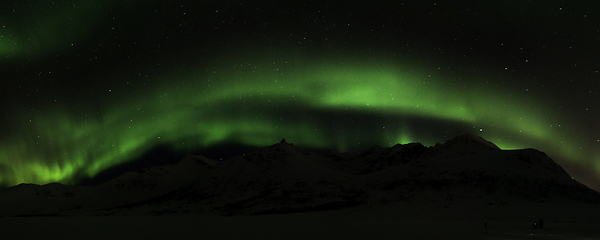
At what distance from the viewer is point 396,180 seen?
18988cm

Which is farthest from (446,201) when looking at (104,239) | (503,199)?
(104,239)

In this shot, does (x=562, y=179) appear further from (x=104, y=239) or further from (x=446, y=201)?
(x=104, y=239)

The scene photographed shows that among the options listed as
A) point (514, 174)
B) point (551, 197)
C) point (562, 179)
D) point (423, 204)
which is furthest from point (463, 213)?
point (562, 179)

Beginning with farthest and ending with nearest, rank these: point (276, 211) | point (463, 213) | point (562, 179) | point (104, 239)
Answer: point (562, 179) < point (276, 211) < point (463, 213) < point (104, 239)

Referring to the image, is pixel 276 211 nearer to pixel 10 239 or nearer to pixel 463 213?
pixel 463 213

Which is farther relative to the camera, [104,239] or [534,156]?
[534,156]

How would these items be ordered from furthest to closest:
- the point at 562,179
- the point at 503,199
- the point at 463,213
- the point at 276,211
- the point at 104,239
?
the point at 562,179, the point at 276,211, the point at 503,199, the point at 463,213, the point at 104,239

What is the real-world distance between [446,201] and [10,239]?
440 ft

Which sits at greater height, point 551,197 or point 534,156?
point 534,156

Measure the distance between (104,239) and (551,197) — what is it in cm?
15568

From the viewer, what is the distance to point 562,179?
6865 inches

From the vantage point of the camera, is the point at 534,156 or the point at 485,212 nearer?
the point at 485,212

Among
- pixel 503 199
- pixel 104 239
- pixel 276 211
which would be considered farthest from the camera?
pixel 276 211

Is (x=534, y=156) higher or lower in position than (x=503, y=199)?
higher
